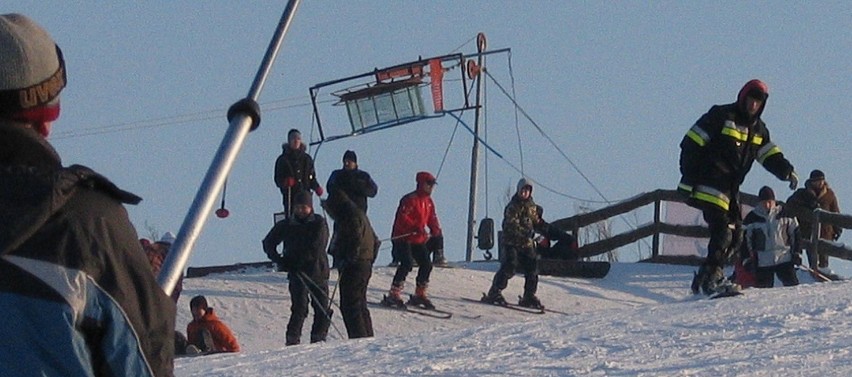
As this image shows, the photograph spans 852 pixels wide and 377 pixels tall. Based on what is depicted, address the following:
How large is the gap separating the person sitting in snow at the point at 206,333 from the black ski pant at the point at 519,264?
5002mm

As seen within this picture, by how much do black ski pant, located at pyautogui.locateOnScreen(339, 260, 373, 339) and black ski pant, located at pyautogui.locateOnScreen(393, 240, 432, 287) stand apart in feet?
10.4

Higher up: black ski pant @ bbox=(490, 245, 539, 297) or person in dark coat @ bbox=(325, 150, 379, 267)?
person in dark coat @ bbox=(325, 150, 379, 267)

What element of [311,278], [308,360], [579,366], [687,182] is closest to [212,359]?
[308,360]

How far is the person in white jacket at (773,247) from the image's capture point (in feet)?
55.5

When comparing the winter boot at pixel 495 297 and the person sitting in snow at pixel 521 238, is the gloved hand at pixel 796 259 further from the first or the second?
the winter boot at pixel 495 297

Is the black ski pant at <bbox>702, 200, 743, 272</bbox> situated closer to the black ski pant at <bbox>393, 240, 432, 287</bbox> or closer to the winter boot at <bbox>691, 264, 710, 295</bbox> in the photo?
the winter boot at <bbox>691, 264, 710, 295</bbox>

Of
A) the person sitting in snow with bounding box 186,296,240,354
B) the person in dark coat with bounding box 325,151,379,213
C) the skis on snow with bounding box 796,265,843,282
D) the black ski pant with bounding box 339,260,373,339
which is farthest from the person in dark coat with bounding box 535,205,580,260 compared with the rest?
the person sitting in snow with bounding box 186,296,240,354

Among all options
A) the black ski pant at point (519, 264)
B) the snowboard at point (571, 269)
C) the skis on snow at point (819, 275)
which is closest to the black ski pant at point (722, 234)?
the skis on snow at point (819, 275)

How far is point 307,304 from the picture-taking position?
588 inches

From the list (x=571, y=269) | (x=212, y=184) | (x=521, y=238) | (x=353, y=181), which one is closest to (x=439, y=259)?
(x=571, y=269)

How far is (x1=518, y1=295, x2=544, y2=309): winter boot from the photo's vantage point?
722 inches

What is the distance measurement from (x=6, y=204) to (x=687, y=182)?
9258 mm

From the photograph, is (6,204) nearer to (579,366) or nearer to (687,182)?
(579,366)

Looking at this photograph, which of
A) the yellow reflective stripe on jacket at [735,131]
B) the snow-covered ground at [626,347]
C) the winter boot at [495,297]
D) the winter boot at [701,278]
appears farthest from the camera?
the winter boot at [495,297]
